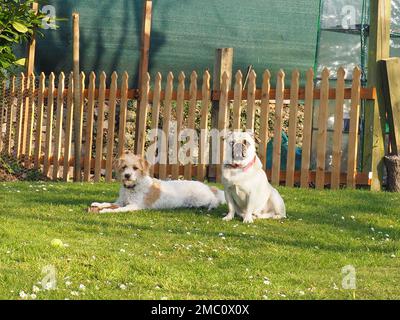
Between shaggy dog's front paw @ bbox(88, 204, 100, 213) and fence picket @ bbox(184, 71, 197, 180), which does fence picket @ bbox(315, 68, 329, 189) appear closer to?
fence picket @ bbox(184, 71, 197, 180)

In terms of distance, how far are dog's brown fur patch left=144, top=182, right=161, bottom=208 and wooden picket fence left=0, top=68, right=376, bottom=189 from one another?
3.07 metres

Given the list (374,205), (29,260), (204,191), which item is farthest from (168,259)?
(374,205)

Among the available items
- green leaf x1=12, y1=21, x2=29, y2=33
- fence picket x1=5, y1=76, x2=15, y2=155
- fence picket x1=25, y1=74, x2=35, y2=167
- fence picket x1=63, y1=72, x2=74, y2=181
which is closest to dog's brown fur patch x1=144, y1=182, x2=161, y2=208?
green leaf x1=12, y1=21, x2=29, y2=33

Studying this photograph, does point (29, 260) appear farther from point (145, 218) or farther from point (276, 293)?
point (145, 218)

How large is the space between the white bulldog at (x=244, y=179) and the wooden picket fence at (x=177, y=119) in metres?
3.28

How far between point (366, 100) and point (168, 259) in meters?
6.56

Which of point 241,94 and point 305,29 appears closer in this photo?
point 241,94

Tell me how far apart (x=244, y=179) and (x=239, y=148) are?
335 millimetres

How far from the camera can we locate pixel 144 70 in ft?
46.7

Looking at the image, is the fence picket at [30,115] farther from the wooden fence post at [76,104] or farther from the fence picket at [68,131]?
the wooden fence post at [76,104]

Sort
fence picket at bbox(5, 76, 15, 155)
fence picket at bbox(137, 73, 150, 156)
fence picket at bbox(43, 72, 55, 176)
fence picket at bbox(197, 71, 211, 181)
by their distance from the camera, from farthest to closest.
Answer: fence picket at bbox(5, 76, 15, 155) < fence picket at bbox(43, 72, 55, 176) < fence picket at bbox(137, 73, 150, 156) < fence picket at bbox(197, 71, 211, 181)

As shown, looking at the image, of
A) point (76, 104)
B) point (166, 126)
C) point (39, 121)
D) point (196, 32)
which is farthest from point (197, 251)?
point (196, 32)

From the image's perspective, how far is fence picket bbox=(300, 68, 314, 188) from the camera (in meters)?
12.2
